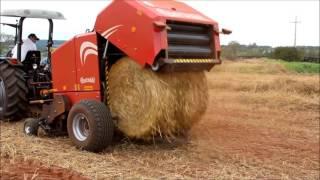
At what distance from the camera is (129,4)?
24.4 feet

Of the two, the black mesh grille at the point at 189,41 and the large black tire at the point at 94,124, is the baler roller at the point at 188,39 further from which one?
the large black tire at the point at 94,124

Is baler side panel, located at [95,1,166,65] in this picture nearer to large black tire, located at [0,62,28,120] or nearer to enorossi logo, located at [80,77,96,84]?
enorossi logo, located at [80,77,96,84]

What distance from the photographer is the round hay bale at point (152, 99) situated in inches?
291

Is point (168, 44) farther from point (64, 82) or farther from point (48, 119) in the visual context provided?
point (48, 119)

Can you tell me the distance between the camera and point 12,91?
32.8ft

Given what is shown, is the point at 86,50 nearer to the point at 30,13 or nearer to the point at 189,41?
the point at 189,41

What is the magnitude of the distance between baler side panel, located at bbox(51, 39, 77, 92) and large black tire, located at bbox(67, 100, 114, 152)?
722 millimetres

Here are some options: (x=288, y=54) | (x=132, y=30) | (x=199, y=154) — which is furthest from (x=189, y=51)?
(x=288, y=54)

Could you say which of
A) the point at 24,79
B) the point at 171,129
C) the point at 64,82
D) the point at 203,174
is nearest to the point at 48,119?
the point at 64,82

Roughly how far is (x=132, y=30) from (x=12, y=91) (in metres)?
3.64

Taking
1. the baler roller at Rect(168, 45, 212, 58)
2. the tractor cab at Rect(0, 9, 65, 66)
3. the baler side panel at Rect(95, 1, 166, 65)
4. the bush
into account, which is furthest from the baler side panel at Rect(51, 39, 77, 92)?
the bush

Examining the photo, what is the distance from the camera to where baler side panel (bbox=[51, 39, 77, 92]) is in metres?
8.52

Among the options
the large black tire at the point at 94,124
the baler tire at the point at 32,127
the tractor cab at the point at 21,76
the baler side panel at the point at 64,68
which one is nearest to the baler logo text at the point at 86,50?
the baler side panel at the point at 64,68

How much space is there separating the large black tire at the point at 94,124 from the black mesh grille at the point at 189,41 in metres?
1.30
